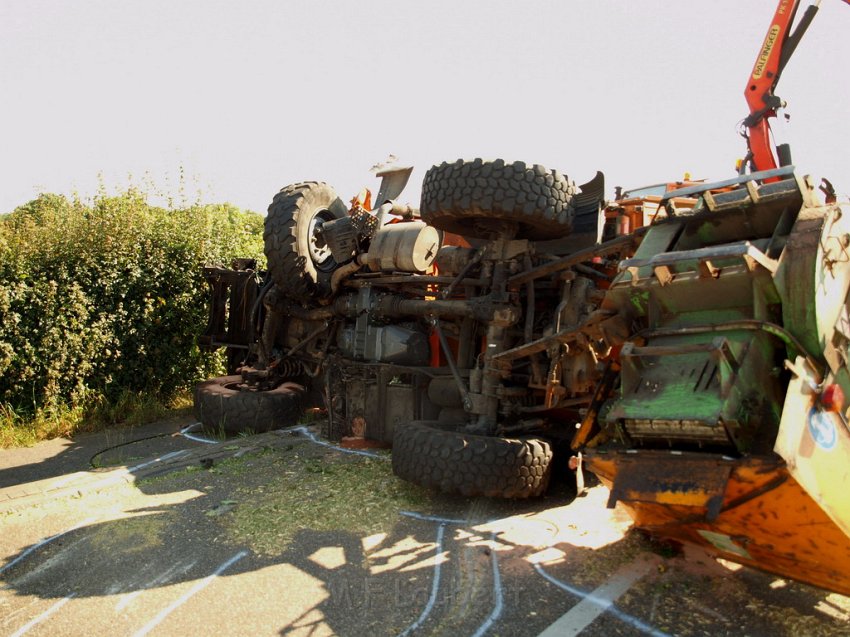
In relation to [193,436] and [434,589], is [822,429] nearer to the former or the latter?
[434,589]

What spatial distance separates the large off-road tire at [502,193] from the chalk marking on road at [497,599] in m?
2.52

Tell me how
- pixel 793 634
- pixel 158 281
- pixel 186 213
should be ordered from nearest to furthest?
pixel 793 634, pixel 158 281, pixel 186 213

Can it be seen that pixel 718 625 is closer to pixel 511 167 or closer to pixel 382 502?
pixel 382 502

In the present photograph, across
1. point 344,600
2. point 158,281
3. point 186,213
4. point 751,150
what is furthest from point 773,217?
point 186,213

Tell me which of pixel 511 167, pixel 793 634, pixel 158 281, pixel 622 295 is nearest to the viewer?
pixel 793 634

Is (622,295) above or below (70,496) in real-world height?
above

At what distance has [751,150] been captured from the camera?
34.7ft

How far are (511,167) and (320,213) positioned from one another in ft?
11.1

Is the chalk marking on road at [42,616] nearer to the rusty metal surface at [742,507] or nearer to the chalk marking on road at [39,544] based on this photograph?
the chalk marking on road at [39,544]

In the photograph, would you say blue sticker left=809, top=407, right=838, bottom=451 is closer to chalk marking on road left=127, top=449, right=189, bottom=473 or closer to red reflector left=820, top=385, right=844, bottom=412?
red reflector left=820, top=385, right=844, bottom=412

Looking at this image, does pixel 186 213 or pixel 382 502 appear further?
pixel 186 213

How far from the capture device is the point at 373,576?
4.08 m

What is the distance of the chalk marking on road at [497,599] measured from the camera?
3445 millimetres

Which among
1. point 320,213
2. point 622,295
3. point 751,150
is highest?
point 751,150
